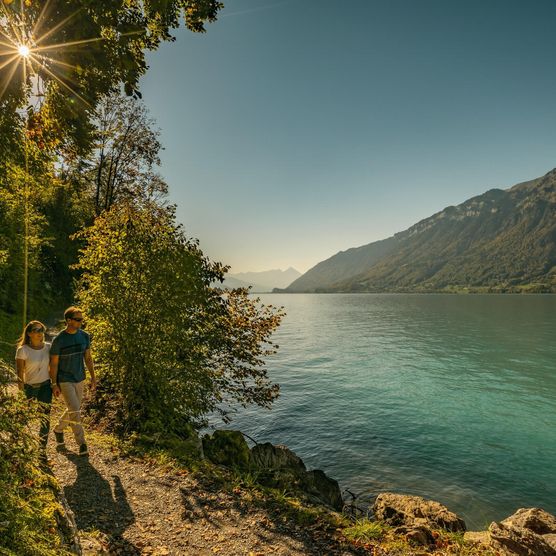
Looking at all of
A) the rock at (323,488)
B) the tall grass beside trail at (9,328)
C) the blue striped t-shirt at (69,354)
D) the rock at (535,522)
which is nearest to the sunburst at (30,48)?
the blue striped t-shirt at (69,354)

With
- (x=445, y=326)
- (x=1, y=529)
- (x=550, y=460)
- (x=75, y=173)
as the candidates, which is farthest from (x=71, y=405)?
(x=445, y=326)

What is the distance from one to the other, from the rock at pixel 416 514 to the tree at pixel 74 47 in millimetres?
12398

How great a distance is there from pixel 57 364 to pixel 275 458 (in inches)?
356

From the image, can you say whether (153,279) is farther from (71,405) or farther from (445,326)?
(445,326)

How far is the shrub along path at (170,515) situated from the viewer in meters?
6.41

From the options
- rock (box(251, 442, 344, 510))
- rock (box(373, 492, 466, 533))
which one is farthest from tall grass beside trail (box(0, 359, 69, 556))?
rock (box(373, 492, 466, 533))

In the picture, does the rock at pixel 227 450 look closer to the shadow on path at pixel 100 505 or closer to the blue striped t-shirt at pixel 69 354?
the shadow on path at pixel 100 505

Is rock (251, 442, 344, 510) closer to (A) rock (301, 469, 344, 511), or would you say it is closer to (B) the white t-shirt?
(A) rock (301, 469, 344, 511)

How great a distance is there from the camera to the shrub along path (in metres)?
6.41

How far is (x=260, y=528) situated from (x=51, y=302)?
1505 inches

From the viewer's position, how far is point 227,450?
12.3 metres

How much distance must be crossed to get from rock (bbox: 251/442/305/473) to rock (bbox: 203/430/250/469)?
2.84ft

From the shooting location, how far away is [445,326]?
255ft

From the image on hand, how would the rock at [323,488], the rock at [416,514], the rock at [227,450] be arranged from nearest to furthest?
the rock at [416,514]
the rock at [227,450]
the rock at [323,488]
